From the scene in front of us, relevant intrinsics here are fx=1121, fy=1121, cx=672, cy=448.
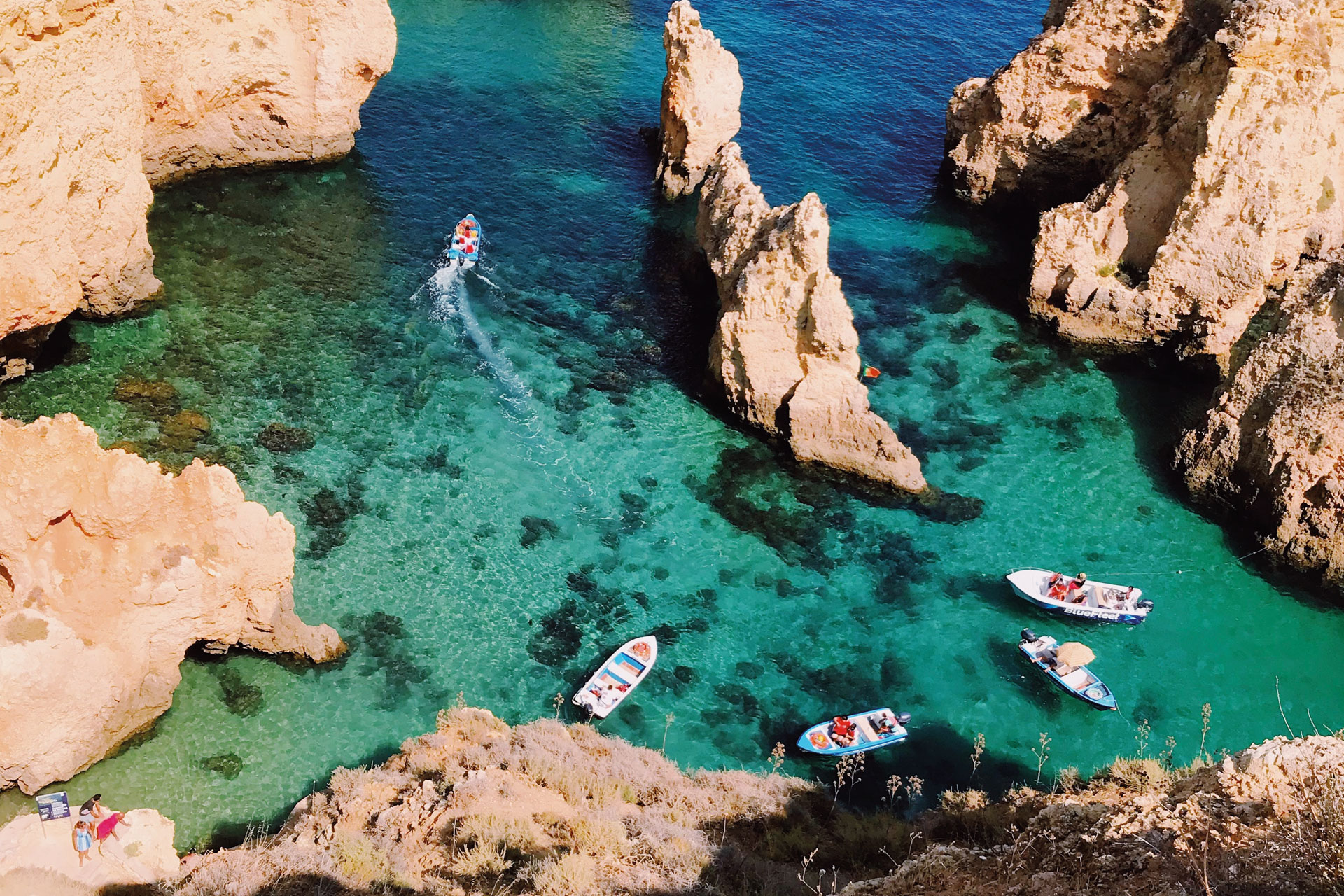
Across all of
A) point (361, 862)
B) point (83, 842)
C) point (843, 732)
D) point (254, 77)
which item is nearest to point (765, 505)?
point (843, 732)

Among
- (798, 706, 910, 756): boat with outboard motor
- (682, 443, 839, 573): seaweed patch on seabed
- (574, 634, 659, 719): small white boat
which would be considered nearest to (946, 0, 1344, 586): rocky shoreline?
(682, 443, 839, 573): seaweed patch on seabed

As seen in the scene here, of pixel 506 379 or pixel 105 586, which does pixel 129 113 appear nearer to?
pixel 506 379

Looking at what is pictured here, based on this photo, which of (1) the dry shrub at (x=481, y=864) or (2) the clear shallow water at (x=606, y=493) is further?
(2) the clear shallow water at (x=606, y=493)

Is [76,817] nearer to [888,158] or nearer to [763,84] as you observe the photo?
[888,158]

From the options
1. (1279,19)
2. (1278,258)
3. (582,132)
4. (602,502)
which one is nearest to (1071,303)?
(1278,258)

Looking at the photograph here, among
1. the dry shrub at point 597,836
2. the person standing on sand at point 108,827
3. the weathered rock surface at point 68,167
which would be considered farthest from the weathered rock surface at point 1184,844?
the weathered rock surface at point 68,167

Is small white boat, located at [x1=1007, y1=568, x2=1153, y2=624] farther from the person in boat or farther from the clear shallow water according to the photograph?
the person in boat

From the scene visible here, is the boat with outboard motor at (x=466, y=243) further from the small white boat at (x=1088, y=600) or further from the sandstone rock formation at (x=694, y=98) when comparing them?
the small white boat at (x=1088, y=600)
